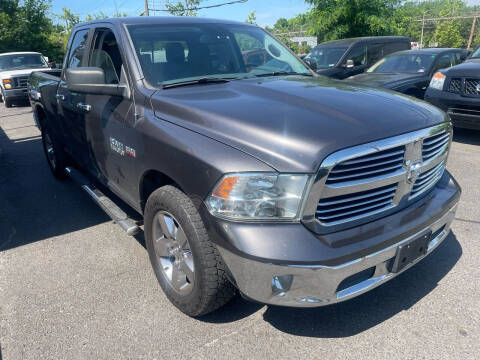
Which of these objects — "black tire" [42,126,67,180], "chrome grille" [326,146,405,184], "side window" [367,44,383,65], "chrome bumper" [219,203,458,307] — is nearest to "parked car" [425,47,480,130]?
"side window" [367,44,383,65]

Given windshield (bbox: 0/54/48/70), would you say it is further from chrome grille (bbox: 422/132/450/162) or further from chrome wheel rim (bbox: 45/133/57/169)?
chrome grille (bbox: 422/132/450/162)

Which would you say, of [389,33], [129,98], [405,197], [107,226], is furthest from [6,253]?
[389,33]

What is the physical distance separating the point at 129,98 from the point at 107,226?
169 centimetres

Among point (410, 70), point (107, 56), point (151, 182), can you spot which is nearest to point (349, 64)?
point (410, 70)

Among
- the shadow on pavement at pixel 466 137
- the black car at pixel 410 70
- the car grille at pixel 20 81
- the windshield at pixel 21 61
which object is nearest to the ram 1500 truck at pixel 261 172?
the shadow on pavement at pixel 466 137

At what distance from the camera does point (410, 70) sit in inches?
322

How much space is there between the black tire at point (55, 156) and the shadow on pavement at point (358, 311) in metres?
3.67

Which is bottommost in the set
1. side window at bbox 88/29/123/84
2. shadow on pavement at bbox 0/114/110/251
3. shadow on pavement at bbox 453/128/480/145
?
shadow on pavement at bbox 453/128/480/145

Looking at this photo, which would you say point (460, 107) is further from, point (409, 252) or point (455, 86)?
point (409, 252)

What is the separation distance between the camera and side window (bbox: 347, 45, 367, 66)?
33.4 ft

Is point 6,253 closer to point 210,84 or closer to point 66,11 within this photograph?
point 210,84

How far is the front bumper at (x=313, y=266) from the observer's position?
6.30 ft

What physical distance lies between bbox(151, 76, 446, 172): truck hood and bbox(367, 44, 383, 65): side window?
8500 millimetres

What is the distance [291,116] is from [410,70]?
23.2ft
